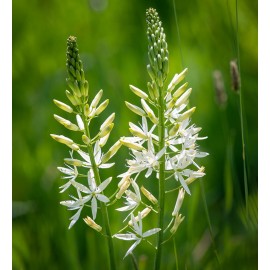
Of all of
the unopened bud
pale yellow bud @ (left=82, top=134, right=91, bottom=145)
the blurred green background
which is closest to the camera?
pale yellow bud @ (left=82, top=134, right=91, bottom=145)

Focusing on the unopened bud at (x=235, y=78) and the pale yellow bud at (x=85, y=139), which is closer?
the pale yellow bud at (x=85, y=139)

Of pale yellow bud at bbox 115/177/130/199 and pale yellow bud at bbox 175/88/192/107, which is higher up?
pale yellow bud at bbox 175/88/192/107

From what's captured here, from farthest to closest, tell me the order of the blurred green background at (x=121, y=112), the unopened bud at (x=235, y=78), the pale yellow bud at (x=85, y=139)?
the blurred green background at (x=121, y=112), the unopened bud at (x=235, y=78), the pale yellow bud at (x=85, y=139)

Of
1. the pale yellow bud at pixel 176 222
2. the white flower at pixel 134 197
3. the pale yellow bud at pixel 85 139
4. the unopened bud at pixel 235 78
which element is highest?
the unopened bud at pixel 235 78

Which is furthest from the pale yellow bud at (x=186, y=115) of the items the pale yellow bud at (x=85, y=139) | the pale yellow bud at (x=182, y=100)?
the pale yellow bud at (x=85, y=139)

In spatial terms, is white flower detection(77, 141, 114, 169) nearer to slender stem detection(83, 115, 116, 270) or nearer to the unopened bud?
slender stem detection(83, 115, 116, 270)

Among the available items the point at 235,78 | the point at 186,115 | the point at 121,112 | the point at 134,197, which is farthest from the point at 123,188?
the point at 121,112

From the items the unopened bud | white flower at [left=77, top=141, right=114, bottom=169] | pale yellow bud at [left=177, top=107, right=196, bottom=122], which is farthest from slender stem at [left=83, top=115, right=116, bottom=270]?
the unopened bud

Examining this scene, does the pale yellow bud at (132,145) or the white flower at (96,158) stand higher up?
the pale yellow bud at (132,145)

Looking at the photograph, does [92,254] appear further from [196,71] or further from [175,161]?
[196,71]

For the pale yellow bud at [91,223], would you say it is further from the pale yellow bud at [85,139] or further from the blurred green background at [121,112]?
the blurred green background at [121,112]
